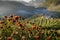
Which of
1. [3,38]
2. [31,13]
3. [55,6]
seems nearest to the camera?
[3,38]

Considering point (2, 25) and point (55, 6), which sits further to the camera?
point (55, 6)

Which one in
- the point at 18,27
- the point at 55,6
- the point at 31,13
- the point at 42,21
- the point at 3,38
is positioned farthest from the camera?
the point at 55,6

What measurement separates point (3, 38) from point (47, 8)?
538cm

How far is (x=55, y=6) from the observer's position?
10.1 meters

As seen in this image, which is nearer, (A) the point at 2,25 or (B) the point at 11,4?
(A) the point at 2,25

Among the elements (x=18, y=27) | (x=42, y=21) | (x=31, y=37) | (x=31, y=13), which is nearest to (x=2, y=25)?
(x=18, y=27)

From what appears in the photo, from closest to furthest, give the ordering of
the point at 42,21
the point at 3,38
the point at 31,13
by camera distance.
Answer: the point at 3,38, the point at 42,21, the point at 31,13

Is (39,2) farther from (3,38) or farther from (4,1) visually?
(3,38)

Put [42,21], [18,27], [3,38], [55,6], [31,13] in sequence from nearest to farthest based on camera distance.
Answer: [3,38], [18,27], [42,21], [31,13], [55,6]

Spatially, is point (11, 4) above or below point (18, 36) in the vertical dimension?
below

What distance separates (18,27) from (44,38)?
654 mm

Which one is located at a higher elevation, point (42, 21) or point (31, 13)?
point (42, 21)

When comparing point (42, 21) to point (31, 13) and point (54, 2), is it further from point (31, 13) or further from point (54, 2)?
point (54, 2)

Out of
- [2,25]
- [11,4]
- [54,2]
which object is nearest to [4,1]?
[11,4]
